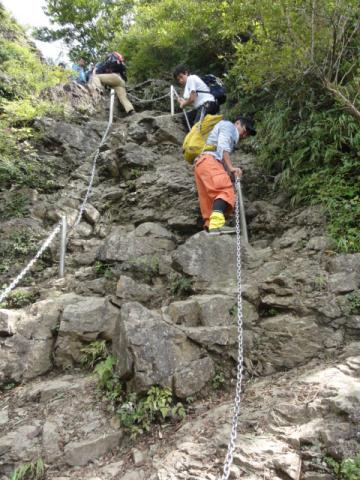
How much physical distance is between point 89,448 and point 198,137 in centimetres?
461

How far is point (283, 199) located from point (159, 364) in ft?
11.3

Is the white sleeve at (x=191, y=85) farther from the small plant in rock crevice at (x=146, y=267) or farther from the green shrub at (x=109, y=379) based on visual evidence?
the green shrub at (x=109, y=379)

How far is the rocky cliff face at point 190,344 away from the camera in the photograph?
103 inches

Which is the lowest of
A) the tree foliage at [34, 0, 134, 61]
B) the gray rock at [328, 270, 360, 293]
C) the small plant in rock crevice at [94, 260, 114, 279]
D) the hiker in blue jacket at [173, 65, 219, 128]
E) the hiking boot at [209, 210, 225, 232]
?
the gray rock at [328, 270, 360, 293]

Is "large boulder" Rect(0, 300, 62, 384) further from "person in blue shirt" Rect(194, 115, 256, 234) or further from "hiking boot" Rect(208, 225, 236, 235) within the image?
"person in blue shirt" Rect(194, 115, 256, 234)

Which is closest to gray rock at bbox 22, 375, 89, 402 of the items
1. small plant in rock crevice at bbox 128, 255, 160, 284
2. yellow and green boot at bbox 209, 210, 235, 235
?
small plant in rock crevice at bbox 128, 255, 160, 284

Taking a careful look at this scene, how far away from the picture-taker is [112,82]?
11164mm

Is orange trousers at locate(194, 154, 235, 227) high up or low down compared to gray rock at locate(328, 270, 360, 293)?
up

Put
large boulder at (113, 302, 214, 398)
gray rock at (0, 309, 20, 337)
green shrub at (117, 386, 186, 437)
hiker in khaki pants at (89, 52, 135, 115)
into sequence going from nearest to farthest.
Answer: green shrub at (117, 386, 186, 437)
large boulder at (113, 302, 214, 398)
gray rock at (0, 309, 20, 337)
hiker in khaki pants at (89, 52, 135, 115)

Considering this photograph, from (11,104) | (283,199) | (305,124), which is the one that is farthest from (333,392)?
(11,104)

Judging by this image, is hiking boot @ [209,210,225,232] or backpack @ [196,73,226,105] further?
backpack @ [196,73,226,105]

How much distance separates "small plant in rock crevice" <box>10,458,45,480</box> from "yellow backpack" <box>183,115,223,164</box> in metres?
4.57

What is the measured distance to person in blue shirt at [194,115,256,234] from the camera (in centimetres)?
489

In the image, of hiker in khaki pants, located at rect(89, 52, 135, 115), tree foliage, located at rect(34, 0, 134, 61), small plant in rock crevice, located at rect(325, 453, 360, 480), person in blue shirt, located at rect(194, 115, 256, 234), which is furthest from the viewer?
tree foliage, located at rect(34, 0, 134, 61)
